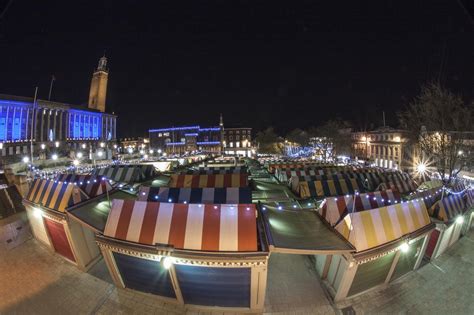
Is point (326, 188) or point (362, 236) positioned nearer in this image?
point (362, 236)

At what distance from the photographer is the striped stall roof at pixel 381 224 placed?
5219 mm

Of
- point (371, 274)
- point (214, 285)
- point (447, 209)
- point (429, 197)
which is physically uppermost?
point (429, 197)

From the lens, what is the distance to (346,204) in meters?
6.82

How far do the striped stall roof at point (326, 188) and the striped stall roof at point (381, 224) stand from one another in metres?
5.61

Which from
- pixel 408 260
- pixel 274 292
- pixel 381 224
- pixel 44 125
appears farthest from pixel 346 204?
pixel 44 125

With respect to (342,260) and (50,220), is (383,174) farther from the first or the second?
(50,220)

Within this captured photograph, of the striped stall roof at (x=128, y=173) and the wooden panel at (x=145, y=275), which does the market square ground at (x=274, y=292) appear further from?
the striped stall roof at (x=128, y=173)

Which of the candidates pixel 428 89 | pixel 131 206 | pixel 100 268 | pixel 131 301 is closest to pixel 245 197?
pixel 131 206

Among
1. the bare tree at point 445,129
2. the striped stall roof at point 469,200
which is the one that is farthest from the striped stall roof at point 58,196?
the bare tree at point 445,129

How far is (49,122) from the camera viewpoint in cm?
6084

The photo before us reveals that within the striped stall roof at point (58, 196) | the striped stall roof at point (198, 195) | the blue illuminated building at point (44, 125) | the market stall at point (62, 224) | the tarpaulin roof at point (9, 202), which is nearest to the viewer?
the market stall at point (62, 224)

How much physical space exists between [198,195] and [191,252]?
349 cm

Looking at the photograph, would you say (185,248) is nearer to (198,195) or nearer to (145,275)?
(145,275)

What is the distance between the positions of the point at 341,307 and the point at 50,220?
865 cm
